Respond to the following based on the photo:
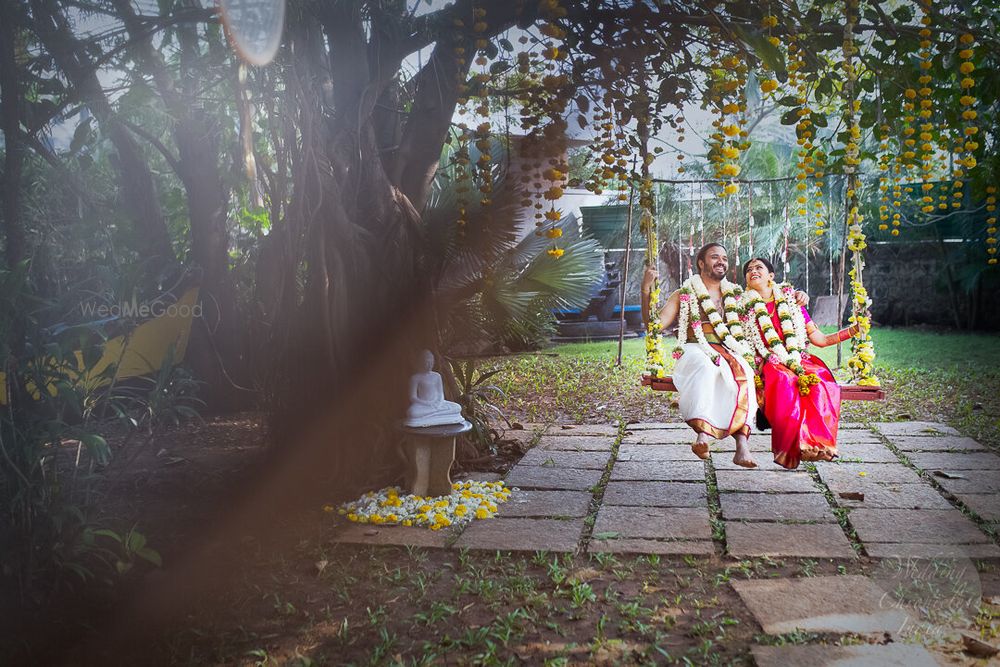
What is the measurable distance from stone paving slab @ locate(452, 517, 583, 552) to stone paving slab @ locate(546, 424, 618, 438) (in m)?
1.82

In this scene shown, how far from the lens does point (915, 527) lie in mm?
3201

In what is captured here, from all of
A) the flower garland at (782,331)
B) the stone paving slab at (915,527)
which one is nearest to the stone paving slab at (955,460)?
the stone paving slab at (915,527)

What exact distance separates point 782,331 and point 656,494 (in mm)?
949

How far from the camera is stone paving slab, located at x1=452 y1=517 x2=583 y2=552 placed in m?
3.11

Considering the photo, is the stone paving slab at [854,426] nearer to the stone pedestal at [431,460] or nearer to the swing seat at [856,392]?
the swing seat at [856,392]

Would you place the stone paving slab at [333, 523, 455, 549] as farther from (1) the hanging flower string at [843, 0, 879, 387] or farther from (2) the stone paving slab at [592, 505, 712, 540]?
(1) the hanging flower string at [843, 0, 879, 387]

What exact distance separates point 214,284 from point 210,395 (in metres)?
0.88

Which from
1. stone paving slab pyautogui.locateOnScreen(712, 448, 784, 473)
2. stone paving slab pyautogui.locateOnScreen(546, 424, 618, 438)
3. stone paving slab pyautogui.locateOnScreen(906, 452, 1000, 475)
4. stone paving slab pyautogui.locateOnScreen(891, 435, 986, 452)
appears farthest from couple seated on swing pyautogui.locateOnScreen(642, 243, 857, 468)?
stone paving slab pyautogui.locateOnScreen(546, 424, 618, 438)

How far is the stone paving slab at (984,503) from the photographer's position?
332 cm

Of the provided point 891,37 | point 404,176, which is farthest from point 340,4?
point 891,37

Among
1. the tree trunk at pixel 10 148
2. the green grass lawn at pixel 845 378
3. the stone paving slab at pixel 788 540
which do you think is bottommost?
the green grass lawn at pixel 845 378

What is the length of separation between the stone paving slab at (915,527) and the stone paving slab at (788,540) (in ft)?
0.40

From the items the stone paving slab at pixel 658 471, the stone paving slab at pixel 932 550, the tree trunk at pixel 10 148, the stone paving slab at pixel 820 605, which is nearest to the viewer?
the stone paving slab at pixel 820 605

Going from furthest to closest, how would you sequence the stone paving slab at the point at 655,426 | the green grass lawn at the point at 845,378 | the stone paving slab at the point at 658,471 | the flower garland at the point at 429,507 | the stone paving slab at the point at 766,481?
the green grass lawn at the point at 845,378
the stone paving slab at the point at 655,426
the stone paving slab at the point at 658,471
the stone paving slab at the point at 766,481
the flower garland at the point at 429,507
